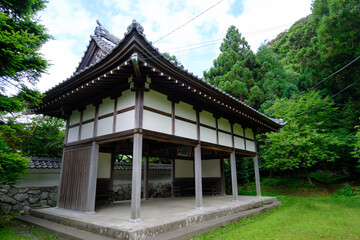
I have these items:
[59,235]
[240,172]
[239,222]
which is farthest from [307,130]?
[59,235]

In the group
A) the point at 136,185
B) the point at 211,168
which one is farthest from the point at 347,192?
the point at 136,185

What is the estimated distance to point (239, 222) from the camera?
7.14 metres

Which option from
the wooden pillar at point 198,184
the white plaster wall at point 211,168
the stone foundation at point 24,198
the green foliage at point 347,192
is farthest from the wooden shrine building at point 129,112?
the green foliage at point 347,192

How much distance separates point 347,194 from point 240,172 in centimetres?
719

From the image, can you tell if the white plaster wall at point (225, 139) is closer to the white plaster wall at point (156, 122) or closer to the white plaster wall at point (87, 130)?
the white plaster wall at point (156, 122)

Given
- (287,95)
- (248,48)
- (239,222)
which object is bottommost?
(239,222)

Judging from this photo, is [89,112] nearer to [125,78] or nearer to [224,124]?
[125,78]

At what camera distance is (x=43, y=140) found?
38.8ft

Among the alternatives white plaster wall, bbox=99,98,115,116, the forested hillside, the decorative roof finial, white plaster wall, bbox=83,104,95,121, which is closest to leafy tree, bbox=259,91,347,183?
the forested hillside

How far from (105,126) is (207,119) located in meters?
4.02

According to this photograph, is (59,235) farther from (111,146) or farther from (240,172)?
(240,172)

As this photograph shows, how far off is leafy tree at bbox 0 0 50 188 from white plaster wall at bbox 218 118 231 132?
6.88m

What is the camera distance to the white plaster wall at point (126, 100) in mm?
6314

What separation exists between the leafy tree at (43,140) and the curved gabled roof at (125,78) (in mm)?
2951
